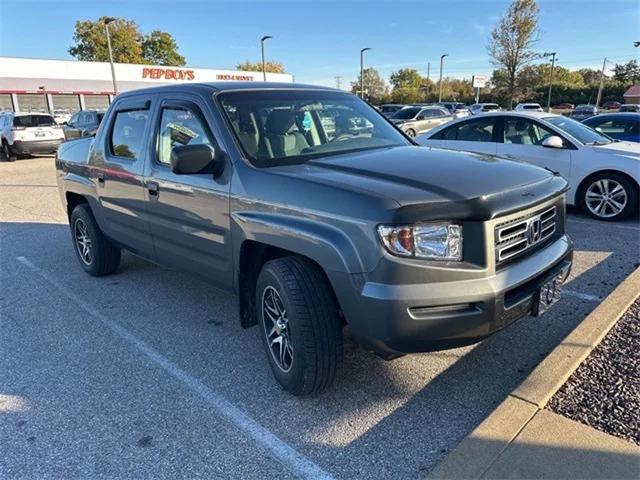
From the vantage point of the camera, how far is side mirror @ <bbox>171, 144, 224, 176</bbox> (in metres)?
3.07

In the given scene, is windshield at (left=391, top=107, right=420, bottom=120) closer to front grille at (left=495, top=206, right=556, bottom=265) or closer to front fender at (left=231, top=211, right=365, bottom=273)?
front grille at (left=495, top=206, right=556, bottom=265)

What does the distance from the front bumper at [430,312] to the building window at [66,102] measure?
4686 cm

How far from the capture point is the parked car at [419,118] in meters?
21.3

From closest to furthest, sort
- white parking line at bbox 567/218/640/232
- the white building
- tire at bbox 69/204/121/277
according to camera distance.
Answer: tire at bbox 69/204/121/277, white parking line at bbox 567/218/640/232, the white building

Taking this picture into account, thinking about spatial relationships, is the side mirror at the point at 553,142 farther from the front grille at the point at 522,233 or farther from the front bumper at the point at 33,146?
the front bumper at the point at 33,146

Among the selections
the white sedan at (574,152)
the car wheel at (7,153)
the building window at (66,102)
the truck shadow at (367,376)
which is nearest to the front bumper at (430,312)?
the truck shadow at (367,376)

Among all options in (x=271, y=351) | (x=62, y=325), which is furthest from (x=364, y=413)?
(x=62, y=325)

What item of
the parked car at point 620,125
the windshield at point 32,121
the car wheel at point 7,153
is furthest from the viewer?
the car wheel at point 7,153

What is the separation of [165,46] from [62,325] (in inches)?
3000

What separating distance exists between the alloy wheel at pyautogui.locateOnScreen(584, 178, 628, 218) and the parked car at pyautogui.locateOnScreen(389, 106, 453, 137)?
14284 mm

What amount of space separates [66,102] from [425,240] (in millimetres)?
47557

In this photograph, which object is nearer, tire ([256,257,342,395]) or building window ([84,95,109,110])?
tire ([256,257,342,395])

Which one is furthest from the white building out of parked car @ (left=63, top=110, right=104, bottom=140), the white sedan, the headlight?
the headlight

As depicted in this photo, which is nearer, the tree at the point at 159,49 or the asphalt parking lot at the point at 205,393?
the asphalt parking lot at the point at 205,393
